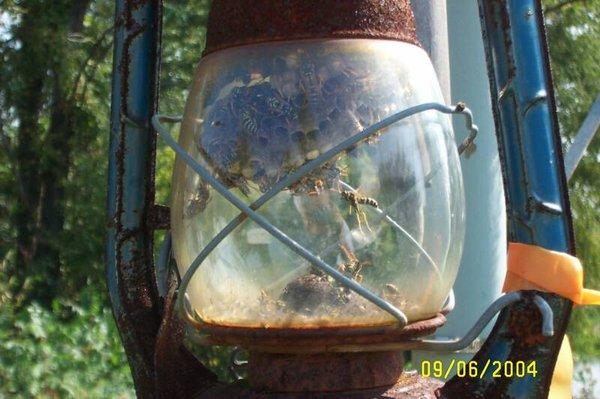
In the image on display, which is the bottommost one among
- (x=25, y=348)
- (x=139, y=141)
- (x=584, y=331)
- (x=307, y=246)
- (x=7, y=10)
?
(x=584, y=331)

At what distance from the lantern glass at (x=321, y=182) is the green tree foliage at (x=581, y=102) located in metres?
4.48

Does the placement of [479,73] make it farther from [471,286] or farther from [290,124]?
[290,124]

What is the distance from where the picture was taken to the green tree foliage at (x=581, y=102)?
5.55 m

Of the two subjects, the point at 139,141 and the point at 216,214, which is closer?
the point at 216,214

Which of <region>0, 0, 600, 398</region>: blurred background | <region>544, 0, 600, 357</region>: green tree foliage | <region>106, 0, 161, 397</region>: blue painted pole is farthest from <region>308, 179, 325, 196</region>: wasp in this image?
<region>544, 0, 600, 357</region>: green tree foliage

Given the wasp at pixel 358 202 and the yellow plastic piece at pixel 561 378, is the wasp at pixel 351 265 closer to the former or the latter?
the wasp at pixel 358 202

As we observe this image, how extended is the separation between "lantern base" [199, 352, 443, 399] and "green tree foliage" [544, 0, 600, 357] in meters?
4.46

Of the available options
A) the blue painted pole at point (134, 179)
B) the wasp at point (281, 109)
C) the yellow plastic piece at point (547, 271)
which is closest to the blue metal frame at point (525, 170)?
the yellow plastic piece at point (547, 271)

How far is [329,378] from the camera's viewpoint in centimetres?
114

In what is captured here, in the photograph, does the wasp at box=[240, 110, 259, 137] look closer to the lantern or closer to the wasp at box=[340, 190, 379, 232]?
the lantern

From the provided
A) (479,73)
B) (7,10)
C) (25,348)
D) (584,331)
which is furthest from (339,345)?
(7,10)

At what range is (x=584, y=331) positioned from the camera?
564 centimetres

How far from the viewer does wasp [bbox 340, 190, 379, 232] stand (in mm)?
1100

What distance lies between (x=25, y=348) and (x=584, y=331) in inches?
117
